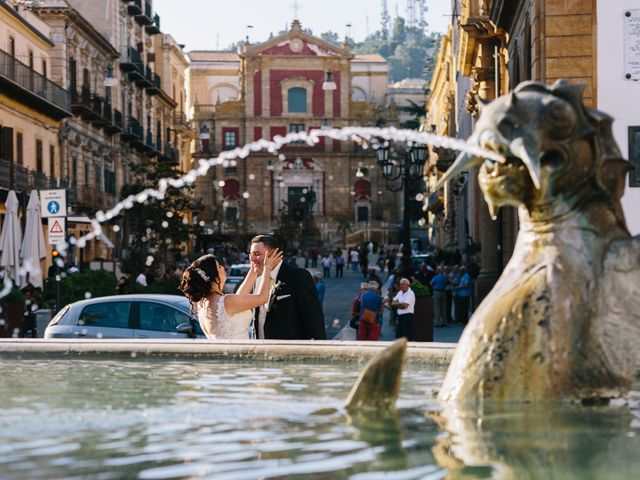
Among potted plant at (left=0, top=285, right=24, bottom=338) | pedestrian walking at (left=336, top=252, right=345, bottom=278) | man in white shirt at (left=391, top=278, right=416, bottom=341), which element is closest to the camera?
potted plant at (left=0, top=285, right=24, bottom=338)

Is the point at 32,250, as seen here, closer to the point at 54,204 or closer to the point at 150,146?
the point at 54,204

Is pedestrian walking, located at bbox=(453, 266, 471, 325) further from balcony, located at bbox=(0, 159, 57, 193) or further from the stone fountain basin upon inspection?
the stone fountain basin

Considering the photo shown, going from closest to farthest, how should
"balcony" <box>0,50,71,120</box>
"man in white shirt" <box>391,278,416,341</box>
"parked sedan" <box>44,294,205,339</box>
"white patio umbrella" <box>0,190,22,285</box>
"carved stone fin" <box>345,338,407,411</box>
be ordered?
"carved stone fin" <box>345,338,407,411</box> → "parked sedan" <box>44,294,205,339</box> → "man in white shirt" <box>391,278,416,341</box> → "white patio umbrella" <box>0,190,22,285</box> → "balcony" <box>0,50,71,120</box>

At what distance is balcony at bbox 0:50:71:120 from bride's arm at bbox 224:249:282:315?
26.3 meters

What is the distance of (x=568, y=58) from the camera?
16547 mm

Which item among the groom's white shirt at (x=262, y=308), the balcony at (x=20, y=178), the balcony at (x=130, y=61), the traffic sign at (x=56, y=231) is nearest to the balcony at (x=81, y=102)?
the balcony at (x=20, y=178)

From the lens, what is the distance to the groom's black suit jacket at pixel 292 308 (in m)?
8.49

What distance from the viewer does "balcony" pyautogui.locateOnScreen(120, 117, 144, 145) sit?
5434 cm

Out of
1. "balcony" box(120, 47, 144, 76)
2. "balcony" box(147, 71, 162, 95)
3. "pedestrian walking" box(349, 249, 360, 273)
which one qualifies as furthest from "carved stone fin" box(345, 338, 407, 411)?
"balcony" box(147, 71, 162, 95)

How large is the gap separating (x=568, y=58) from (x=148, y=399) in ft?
38.0

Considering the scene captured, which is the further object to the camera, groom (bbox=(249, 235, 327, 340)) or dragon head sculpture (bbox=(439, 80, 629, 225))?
groom (bbox=(249, 235, 327, 340))

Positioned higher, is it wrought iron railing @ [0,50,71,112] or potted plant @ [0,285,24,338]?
wrought iron railing @ [0,50,71,112]

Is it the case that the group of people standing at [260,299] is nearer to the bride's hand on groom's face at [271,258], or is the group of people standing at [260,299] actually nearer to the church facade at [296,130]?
the bride's hand on groom's face at [271,258]

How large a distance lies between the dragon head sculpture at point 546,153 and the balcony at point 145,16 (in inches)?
2165
